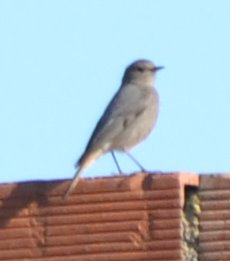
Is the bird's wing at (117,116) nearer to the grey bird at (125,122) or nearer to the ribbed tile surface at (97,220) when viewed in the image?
the grey bird at (125,122)

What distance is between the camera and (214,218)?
6.34 meters

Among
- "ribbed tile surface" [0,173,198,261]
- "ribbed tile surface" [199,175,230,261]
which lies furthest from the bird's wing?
"ribbed tile surface" [199,175,230,261]

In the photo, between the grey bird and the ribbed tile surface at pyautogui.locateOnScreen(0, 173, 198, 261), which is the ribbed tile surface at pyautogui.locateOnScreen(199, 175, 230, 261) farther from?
the grey bird

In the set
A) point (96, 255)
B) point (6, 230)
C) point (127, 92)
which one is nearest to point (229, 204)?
point (96, 255)

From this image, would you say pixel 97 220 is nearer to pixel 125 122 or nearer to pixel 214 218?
pixel 214 218

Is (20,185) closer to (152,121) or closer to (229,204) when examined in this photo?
(229,204)

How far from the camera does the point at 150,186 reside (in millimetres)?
6508

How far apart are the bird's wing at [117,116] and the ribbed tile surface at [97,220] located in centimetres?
288

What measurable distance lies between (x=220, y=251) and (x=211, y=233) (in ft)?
0.47

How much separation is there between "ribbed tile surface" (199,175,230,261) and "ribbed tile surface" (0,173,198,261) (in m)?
0.11

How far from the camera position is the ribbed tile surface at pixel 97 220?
6.34 meters

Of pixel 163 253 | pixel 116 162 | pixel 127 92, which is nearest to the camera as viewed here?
pixel 163 253

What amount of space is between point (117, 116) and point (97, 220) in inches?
163

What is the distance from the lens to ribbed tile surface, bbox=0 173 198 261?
20.8ft
